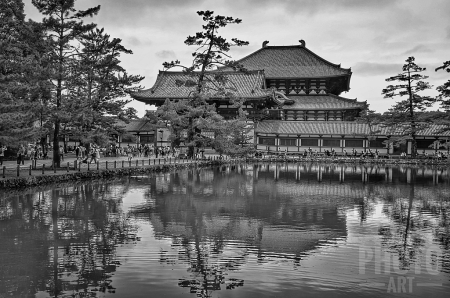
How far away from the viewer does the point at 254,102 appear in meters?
57.0

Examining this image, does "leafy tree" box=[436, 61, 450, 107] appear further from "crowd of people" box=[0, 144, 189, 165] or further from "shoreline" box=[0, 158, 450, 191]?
"crowd of people" box=[0, 144, 189, 165]

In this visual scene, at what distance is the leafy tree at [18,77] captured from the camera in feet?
73.7

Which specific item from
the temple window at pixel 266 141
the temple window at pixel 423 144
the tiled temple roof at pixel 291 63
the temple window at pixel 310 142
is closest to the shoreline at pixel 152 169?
the temple window at pixel 310 142

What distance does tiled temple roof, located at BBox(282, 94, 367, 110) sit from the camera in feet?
191

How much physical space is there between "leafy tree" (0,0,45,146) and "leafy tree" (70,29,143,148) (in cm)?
309

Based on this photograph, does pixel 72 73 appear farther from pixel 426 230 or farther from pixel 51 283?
pixel 426 230

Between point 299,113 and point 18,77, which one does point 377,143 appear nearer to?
point 299,113

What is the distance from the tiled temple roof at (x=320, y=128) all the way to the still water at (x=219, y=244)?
32.3 meters

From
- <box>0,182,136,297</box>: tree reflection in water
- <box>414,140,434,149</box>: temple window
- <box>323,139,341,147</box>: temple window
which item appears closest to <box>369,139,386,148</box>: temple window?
<box>323,139,341,147</box>: temple window

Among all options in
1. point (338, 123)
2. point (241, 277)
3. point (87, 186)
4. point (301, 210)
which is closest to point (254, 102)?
point (338, 123)

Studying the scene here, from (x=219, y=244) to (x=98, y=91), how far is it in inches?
928

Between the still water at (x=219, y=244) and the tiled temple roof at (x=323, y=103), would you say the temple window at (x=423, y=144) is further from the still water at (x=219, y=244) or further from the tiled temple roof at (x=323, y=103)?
the still water at (x=219, y=244)

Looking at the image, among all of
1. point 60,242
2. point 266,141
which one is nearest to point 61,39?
point 60,242

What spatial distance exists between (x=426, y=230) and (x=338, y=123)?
4266cm
